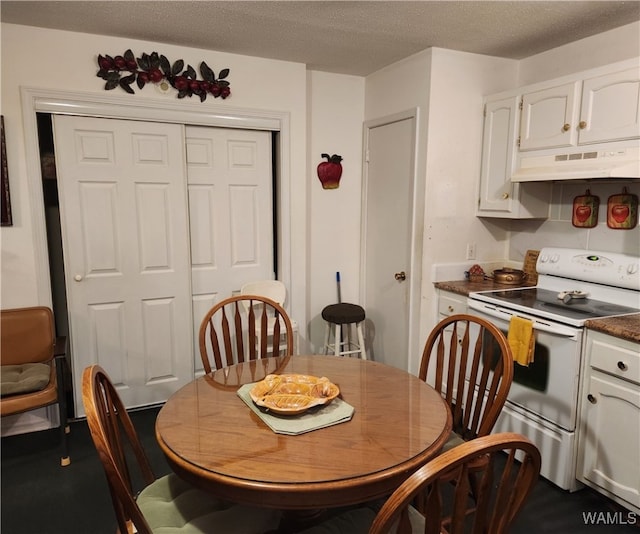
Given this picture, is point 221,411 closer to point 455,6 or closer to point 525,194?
point 455,6

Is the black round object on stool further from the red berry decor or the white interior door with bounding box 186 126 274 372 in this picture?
the red berry decor

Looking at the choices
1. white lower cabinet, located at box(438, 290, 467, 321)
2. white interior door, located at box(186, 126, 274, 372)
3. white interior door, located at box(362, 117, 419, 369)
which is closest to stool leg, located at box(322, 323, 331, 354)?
white interior door, located at box(362, 117, 419, 369)

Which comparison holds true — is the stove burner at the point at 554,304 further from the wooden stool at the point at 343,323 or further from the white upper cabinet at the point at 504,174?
the wooden stool at the point at 343,323

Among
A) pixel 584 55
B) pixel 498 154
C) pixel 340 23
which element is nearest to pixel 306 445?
pixel 340 23

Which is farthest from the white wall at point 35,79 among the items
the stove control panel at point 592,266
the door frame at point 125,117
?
the stove control panel at point 592,266

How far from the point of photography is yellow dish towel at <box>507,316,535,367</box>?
7.47ft

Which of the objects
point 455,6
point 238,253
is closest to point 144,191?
point 238,253

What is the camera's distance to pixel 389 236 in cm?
338

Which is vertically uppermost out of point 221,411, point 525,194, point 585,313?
point 525,194

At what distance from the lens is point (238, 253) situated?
3283 mm

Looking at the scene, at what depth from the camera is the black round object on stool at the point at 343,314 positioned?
321cm

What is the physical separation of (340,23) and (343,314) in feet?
5.99

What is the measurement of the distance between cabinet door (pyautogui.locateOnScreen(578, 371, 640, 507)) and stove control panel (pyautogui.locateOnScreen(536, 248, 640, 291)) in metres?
0.66

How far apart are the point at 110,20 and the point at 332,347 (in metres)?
2.53
